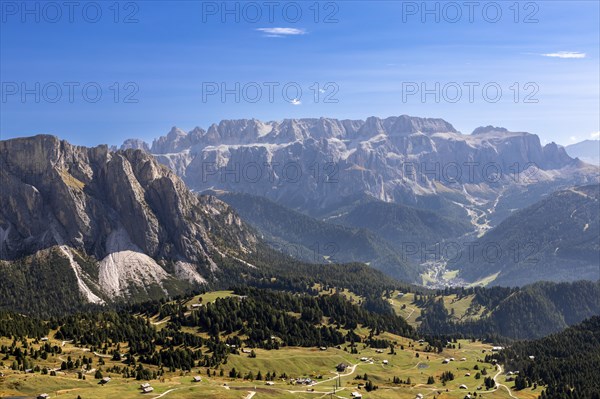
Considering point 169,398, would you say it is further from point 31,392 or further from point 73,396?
point 31,392

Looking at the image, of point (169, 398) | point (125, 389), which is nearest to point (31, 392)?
point (125, 389)

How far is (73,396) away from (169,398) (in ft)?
93.3

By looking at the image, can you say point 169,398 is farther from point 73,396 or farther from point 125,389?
point 73,396

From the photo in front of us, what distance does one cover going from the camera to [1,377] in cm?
19212

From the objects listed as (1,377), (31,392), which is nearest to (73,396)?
(31,392)

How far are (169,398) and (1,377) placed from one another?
169ft

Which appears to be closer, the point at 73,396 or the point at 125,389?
the point at 73,396

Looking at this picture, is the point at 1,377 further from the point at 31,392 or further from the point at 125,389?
the point at 125,389

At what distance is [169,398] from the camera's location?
196 m

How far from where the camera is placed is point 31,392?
18612 cm

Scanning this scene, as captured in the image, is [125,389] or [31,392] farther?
[125,389]

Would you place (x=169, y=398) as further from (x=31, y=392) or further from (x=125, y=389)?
(x=31, y=392)

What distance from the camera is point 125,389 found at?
7805 inches

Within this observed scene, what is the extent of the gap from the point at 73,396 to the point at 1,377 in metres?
25.3
